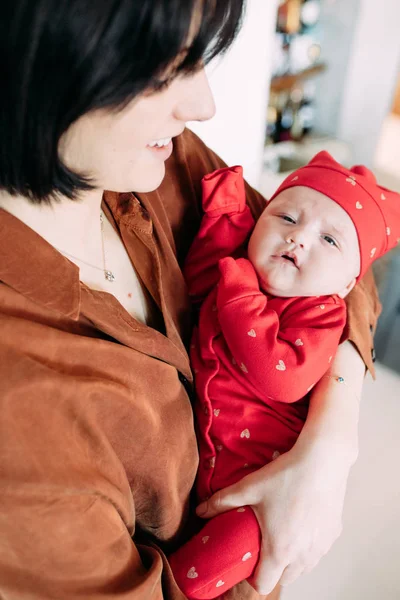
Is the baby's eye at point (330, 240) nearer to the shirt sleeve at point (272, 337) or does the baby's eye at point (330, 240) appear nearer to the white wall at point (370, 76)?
the shirt sleeve at point (272, 337)

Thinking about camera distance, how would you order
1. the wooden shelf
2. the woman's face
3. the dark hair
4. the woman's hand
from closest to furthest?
1. the dark hair
2. the woman's face
3. the woman's hand
4. the wooden shelf

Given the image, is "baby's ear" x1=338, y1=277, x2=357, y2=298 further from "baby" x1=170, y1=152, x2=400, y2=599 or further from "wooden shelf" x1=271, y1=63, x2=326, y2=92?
"wooden shelf" x1=271, y1=63, x2=326, y2=92

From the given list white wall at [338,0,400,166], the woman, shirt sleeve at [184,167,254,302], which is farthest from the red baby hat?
white wall at [338,0,400,166]

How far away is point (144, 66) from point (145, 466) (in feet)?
1.76

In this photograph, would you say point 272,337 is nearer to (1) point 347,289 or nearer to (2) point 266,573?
(1) point 347,289

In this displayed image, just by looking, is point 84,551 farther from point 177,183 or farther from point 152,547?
point 177,183

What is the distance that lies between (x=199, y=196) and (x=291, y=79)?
1.77 meters

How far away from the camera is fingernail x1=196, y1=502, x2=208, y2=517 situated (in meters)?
0.91

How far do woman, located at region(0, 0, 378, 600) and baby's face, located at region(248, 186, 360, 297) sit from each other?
203 millimetres

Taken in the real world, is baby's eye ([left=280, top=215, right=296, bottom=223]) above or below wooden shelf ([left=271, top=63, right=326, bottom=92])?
below

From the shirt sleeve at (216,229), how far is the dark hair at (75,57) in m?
0.42

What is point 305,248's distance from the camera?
98cm

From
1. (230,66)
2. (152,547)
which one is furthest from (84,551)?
(230,66)

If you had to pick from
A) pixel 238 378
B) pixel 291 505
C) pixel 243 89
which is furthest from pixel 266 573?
pixel 243 89
